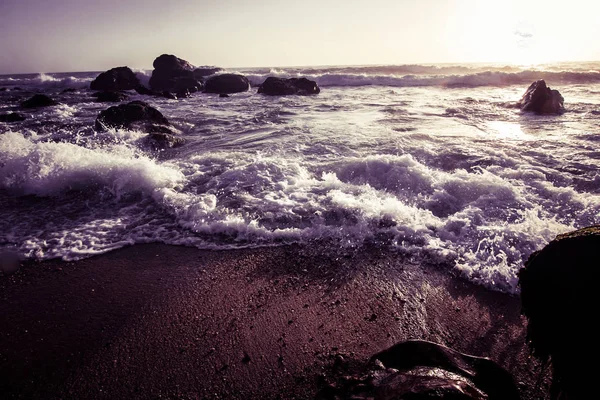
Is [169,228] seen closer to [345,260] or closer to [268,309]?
[268,309]

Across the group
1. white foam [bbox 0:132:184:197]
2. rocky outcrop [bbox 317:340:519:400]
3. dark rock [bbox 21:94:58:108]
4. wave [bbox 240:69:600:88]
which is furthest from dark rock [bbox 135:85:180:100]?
rocky outcrop [bbox 317:340:519:400]

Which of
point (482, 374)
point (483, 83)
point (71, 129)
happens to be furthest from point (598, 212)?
point (483, 83)

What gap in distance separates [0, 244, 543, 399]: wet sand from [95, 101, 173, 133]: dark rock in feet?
23.4

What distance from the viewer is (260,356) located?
8.04 ft

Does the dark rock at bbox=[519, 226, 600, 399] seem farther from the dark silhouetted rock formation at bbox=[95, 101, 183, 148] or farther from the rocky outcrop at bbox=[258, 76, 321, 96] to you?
the rocky outcrop at bbox=[258, 76, 321, 96]

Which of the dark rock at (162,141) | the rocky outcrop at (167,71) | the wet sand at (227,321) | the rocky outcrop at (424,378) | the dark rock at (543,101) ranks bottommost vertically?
the wet sand at (227,321)

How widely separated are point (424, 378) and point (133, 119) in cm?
1117

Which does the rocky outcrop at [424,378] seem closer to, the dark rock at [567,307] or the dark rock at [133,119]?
the dark rock at [567,307]

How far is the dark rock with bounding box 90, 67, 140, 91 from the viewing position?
27.6 m

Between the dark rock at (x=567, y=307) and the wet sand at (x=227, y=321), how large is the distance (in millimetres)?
734

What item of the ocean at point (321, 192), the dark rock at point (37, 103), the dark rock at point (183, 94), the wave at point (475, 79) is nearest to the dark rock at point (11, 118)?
the dark rock at point (37, 103)

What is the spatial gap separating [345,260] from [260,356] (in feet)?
4.99

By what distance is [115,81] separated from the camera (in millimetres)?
28016

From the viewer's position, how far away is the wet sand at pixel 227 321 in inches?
89.9
